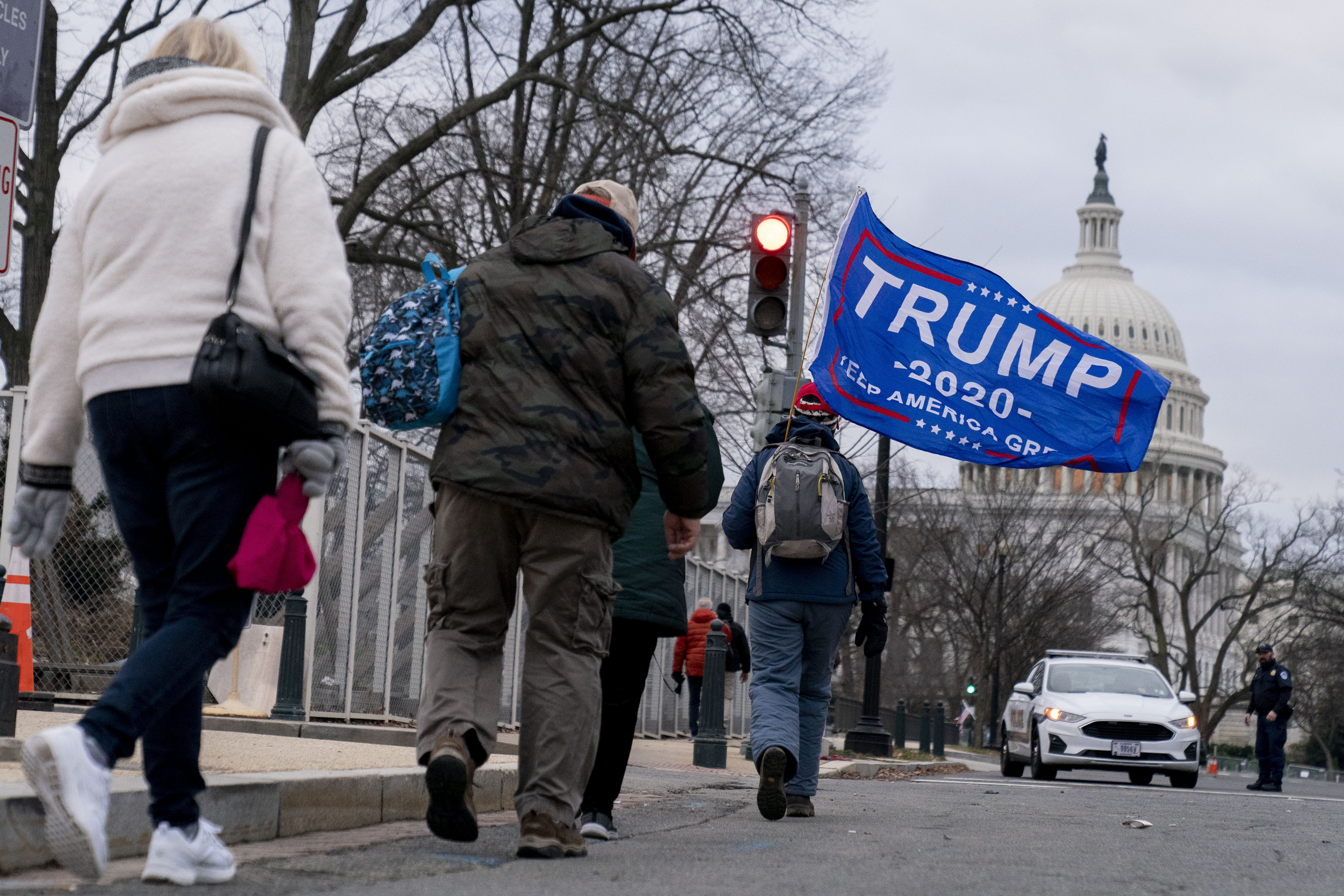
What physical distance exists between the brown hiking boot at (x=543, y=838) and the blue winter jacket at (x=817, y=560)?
2.83 m

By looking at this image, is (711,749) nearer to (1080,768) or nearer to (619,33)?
(1080,768)

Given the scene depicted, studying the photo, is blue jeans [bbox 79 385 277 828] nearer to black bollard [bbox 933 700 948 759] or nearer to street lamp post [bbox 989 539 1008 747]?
black bollard [bbox 933 700 948 759]

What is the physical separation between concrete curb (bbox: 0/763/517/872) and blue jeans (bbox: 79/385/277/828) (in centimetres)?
28

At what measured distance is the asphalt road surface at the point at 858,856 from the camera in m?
4.50

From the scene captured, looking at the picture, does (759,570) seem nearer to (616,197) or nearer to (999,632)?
(616,197)

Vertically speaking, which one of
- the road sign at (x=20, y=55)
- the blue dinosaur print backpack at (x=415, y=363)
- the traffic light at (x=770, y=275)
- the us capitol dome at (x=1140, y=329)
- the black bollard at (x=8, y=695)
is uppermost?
the us capitol dome at (x=1140, y=329)

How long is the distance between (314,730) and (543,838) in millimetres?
5665

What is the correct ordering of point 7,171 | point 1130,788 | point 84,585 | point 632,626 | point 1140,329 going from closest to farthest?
point 632,626 < point 7,171 < point 84,585 < point 1130,788 < point 1140,329

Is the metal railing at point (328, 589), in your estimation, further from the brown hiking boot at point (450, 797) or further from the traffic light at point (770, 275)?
the brown hiking boot at point (450, 797)

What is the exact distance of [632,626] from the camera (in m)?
6.05

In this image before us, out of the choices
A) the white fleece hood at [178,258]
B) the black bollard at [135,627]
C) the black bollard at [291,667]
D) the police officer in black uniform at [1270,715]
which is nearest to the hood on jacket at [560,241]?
the white fleece hood at [178,258]

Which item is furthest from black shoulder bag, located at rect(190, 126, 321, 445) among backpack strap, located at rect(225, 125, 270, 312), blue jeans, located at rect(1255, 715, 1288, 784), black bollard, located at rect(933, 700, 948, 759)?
black bollard, located at rect(933, 700, 948, 759)

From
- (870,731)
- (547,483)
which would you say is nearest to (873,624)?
(547,483)

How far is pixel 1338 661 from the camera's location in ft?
181
